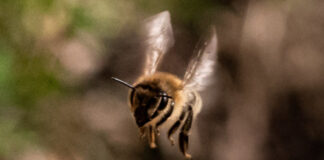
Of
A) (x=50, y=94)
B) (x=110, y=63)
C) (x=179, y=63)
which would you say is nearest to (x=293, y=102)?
(x=179, y=63)

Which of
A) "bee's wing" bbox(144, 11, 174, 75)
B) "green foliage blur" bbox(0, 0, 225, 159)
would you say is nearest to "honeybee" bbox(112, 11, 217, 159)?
A: "bee's wing" bbox(144, 11, 174, 75)

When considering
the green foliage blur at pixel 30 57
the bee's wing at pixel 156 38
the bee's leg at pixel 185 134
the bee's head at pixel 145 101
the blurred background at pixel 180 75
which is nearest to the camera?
the bee's head at pixel 145 101

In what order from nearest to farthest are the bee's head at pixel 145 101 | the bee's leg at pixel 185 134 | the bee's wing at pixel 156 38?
the bee's head at pixel 145 101
the bee's leg at pixel 185 134
the bee's wing at pixel 156 38

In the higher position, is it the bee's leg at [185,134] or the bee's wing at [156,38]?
the bee's wing at [156,38]

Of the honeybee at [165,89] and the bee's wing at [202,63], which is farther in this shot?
the bee's wing at [202,63]

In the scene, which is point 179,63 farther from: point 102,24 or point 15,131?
point 15,131

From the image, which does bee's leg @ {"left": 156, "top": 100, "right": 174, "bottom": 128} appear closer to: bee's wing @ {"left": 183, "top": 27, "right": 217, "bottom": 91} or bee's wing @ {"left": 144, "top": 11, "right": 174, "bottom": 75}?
bee's wing @ {"left": 183, "top": 27, "right": 217, "bottom": 91}

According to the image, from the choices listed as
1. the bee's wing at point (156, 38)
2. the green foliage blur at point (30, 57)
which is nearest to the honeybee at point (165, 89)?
the bee's wing at point (156, 38)

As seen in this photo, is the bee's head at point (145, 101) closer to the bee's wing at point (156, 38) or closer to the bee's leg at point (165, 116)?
the bee's leg at point (165, 116)
